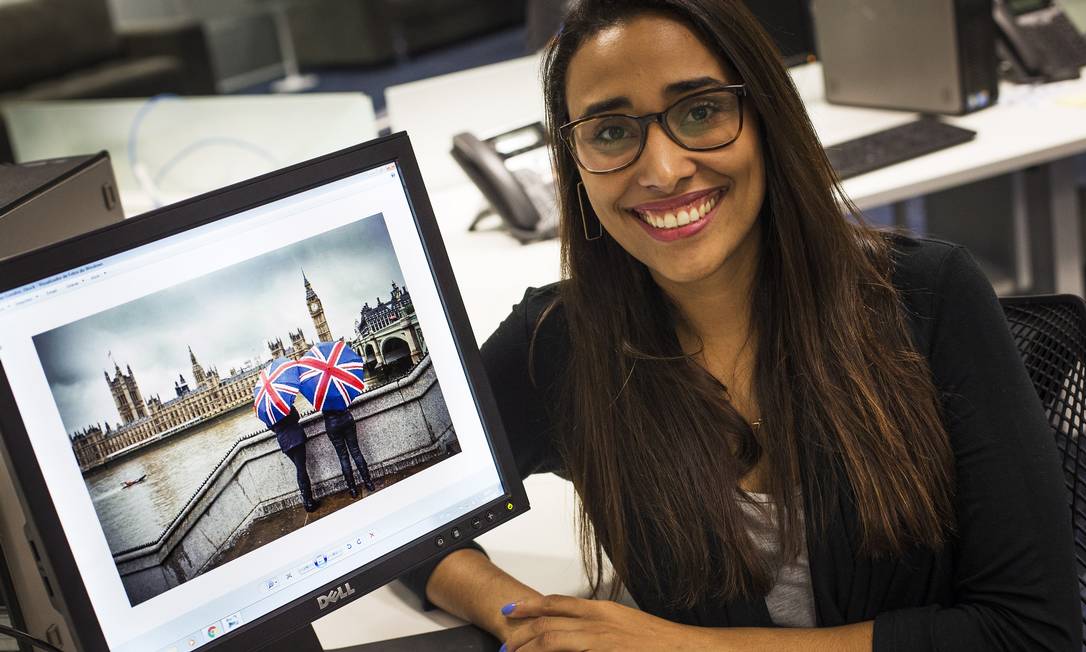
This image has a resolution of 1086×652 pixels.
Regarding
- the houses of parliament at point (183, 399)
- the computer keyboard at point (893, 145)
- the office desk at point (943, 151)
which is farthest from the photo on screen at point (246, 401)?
the computer keyboard at point (893, 145)

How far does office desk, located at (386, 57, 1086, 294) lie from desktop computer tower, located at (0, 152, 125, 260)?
2.27 ft

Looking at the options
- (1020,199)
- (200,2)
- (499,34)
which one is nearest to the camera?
(1020,199)

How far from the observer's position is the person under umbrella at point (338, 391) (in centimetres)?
86

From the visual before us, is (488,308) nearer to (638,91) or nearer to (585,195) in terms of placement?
(585,195)

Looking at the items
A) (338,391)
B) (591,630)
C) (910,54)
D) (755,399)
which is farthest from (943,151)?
(338,391)

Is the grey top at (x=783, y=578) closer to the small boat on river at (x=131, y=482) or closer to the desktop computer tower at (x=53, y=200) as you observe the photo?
the small boat on river at (x=131, y=482)

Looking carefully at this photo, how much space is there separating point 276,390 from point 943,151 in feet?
5.03

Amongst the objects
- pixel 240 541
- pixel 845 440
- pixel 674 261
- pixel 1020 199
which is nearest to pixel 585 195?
pixel 674 261

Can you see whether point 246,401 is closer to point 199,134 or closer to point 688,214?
point 688,214

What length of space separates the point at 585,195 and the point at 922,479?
42 cm

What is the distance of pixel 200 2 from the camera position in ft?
24.6

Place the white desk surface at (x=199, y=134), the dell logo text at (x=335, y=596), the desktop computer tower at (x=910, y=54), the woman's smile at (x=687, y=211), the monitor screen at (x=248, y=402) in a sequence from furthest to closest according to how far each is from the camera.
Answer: the white desk surface at (x=199, y=134), the desktop computer tower at (x=910, y=54), the woman's smile at (x=687, y=211), the dell logo text at (x=335, y=596), the monitor screen at (x=248, y=402)

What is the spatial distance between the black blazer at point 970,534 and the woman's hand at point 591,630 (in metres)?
0.07

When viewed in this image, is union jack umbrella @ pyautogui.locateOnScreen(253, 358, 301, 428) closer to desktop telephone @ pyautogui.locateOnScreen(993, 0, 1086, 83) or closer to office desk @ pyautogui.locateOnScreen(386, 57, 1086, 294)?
office desk @ pyautogui.locateOnScreen(386, 57, 1086, 294)
